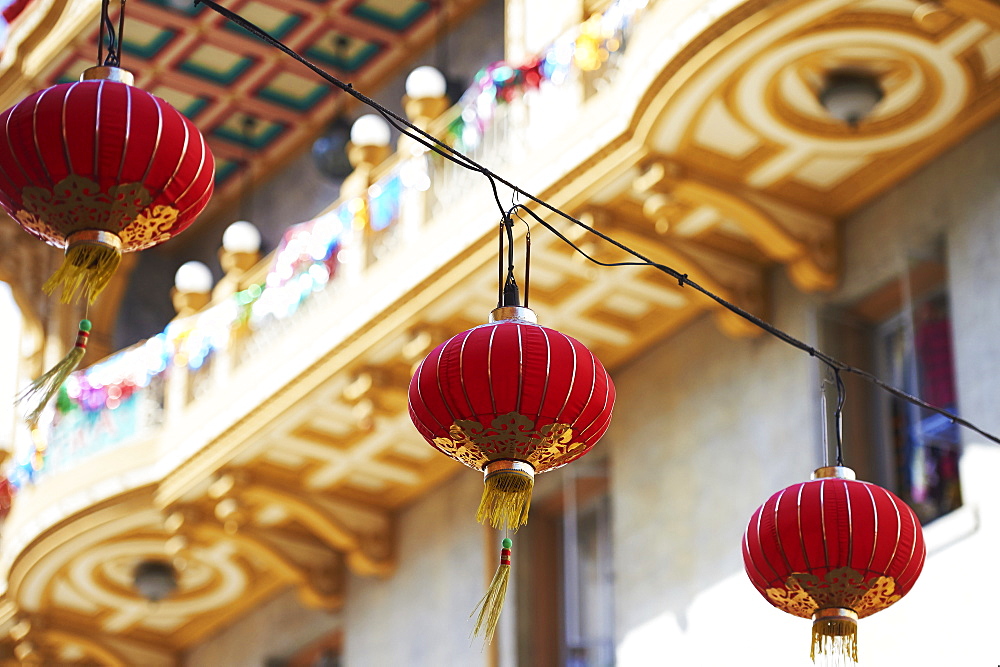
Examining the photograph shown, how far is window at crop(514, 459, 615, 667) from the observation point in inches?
541

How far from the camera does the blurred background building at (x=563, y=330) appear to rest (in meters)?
11.0

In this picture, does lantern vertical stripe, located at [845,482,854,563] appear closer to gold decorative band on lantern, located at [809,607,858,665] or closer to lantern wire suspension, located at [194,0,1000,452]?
gold decorative band on lantern, located at [809,607,858,665]

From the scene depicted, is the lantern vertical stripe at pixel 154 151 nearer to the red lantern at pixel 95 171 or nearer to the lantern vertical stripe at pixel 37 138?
the red lantern at pixel 95 171

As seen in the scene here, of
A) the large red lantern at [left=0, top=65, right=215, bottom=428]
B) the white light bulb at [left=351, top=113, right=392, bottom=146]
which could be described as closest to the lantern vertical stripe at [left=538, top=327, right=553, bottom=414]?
the large red lantern at [left=0, top=65, right=215, bottom=428]

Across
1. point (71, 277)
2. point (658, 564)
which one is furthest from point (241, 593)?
point (71, 277)

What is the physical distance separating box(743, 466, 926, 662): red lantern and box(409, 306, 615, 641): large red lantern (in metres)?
1.46

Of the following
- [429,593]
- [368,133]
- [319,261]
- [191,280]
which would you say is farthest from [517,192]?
[191,280]

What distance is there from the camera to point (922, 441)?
1143cm

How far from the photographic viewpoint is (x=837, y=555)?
781cm

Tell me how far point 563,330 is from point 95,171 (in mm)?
7122

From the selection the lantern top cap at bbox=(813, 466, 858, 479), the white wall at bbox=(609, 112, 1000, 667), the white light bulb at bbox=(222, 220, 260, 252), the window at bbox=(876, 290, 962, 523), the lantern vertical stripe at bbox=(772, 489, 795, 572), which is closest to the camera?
the lantern vertical stripe at bbox=(772, 489, 795, 572)

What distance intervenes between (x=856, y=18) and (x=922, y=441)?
2.93m

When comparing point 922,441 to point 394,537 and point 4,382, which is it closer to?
point 394,537

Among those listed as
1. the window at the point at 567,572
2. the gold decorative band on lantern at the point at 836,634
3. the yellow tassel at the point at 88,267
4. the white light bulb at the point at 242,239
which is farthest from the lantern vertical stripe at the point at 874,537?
the white light bulb at the point at 242,239
